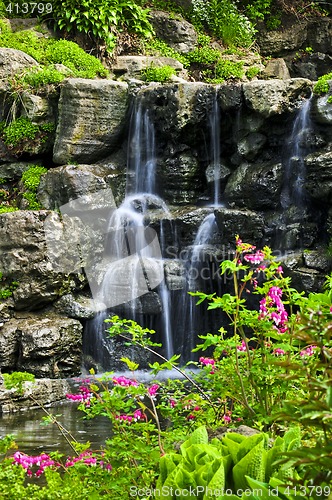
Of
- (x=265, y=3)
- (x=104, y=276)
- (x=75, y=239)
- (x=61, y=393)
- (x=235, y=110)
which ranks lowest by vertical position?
(x=61, y=393)

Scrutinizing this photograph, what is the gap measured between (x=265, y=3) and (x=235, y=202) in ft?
30.7

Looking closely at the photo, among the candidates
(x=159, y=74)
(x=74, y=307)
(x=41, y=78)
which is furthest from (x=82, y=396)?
(x=159, y=74)

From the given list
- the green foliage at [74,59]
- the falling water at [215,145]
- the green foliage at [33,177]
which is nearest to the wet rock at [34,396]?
the green foliage at [33,177]

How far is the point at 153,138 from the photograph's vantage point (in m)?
13.0

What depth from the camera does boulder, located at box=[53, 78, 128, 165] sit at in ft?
41.3

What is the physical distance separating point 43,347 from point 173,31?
1061 cm

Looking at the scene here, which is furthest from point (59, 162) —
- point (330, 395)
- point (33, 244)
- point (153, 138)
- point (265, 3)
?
point (330, 395)

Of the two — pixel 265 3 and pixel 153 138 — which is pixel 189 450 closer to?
pixel 153 138

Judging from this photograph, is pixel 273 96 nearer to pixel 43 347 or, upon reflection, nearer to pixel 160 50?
pixel 160 50

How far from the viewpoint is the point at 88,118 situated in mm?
12734

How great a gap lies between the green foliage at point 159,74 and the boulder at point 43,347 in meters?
6.43

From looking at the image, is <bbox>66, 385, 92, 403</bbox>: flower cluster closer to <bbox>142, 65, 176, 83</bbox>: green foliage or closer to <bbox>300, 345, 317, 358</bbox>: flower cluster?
<bbox>300, 345, 317, 358</bbox>: flower cluster

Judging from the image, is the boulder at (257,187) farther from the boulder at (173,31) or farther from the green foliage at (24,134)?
the boulder at (173,31)

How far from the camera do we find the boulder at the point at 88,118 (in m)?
12.6
